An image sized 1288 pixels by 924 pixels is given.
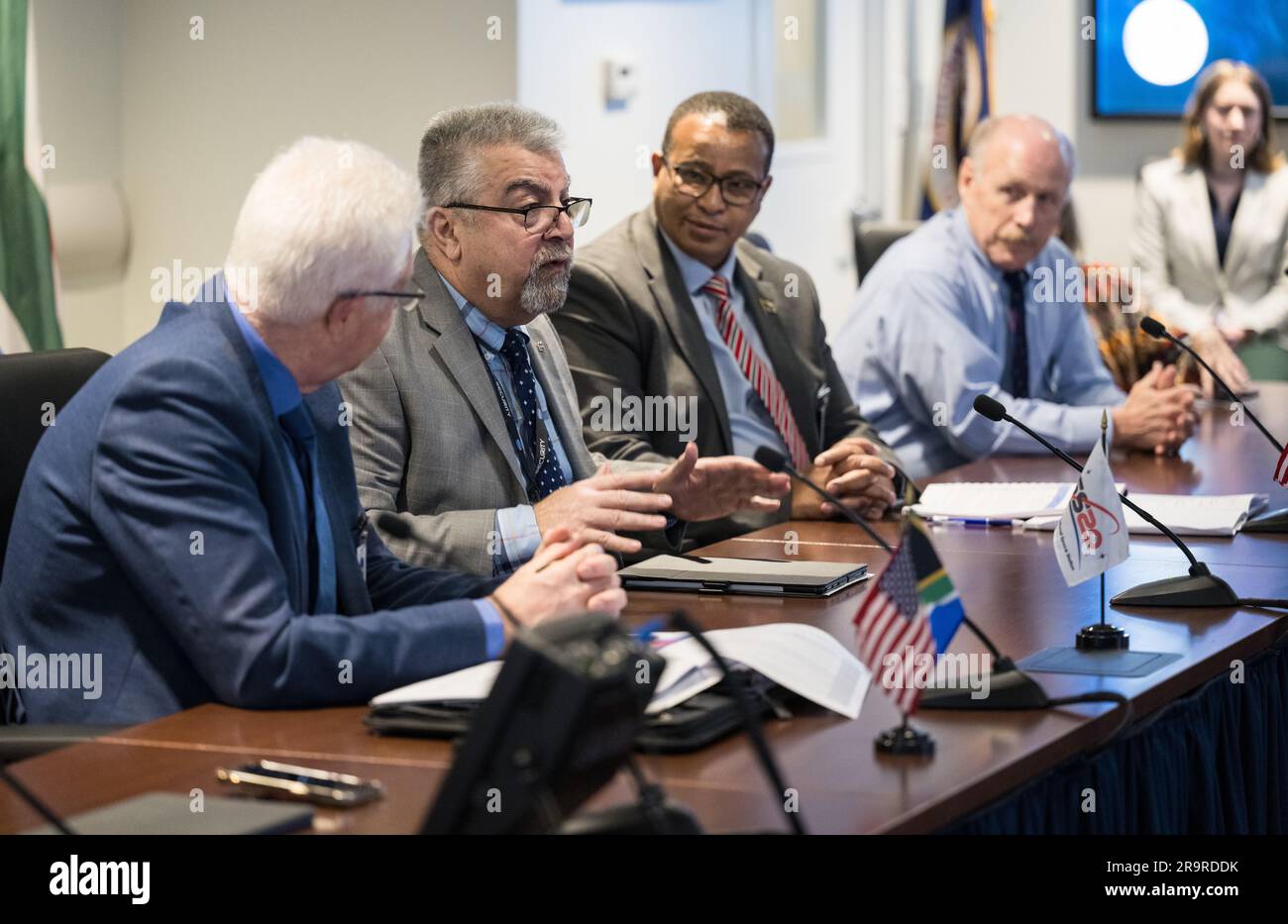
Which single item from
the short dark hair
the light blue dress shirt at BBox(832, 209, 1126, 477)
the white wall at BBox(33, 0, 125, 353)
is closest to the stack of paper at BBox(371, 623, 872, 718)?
the short dark hair

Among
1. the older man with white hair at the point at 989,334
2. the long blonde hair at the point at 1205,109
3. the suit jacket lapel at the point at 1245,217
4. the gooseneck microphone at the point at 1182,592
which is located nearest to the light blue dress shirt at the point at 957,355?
the older man with white hair at the point at 989,334

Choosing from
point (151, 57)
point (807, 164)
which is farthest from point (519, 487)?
point (807, 164)

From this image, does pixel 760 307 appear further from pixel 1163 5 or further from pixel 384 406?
pixel 1163 5

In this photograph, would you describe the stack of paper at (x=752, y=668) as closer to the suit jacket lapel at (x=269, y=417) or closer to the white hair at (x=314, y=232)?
the suit jacket lapel at (x=269, y=417)

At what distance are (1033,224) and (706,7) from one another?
219cm

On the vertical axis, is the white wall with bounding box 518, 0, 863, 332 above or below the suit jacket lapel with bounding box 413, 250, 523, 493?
above

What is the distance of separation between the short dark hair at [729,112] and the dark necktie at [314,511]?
1.64m

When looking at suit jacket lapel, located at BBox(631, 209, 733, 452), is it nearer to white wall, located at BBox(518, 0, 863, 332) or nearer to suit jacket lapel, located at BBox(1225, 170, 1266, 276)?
white wall, located at BBox(518, 0, 863, 332)

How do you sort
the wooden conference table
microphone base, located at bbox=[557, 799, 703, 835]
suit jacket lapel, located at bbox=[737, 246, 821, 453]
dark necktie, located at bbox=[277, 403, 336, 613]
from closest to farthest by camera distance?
1. microphone base, located at bbox=[557, 799, 703, 835]
2. the wooden conference table
3. dark necktie, located at bbox=[277, 403, 336, 613]
4. suit jacket lapel, located at bbox=[737, 246, 821, 453]

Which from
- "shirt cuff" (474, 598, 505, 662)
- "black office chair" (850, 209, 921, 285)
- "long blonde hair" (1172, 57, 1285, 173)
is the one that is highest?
"long blonde hair" (1172, 57, 1285, 173)

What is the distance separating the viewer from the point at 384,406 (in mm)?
2369

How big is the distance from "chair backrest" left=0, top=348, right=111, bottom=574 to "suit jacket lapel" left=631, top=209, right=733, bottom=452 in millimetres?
1273

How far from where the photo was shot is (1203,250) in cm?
590

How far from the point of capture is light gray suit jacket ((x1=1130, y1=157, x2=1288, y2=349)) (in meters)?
5.79
